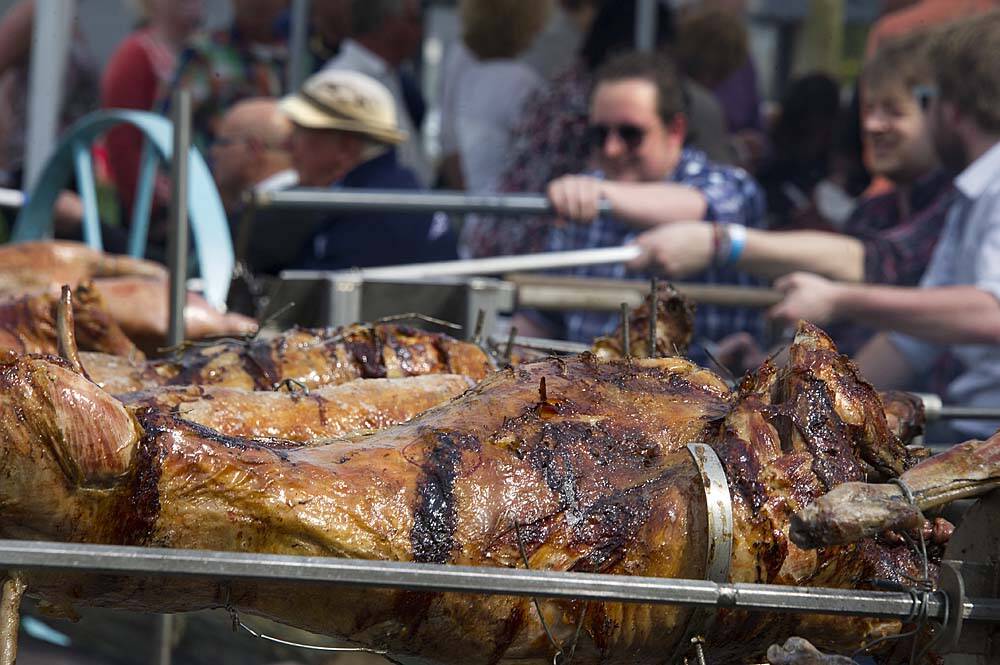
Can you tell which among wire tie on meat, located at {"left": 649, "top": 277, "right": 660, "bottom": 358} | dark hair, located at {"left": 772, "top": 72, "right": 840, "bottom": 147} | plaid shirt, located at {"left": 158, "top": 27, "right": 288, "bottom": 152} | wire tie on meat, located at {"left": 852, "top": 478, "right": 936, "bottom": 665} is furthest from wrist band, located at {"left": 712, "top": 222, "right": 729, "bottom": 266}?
wire tie on meat, located at {"left": 852, "top": 478, "right": 936, "bottom": 665}

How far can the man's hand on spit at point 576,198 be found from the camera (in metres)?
5.04

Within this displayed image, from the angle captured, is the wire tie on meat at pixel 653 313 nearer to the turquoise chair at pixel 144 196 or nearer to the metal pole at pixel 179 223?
the metal pole at pixel 179 223

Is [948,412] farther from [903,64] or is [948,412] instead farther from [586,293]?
[903,64]

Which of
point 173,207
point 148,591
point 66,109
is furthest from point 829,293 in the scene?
point 66,109

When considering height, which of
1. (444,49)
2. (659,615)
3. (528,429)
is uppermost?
(444,49)

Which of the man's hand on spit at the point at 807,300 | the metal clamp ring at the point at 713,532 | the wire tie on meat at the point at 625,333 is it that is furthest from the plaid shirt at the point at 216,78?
the metal clamp ring at the point at 713,532

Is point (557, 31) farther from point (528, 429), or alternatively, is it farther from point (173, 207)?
point (528, 429)

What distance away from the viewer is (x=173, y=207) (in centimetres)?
349

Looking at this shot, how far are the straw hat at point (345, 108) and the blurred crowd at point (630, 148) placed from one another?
14 millimetres

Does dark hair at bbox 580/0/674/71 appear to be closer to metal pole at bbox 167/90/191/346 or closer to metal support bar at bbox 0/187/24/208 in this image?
metal support bar at bbox 0/187/24/208

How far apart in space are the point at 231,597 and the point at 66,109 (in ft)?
23.3

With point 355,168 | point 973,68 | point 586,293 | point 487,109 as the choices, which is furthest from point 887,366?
point 487,109

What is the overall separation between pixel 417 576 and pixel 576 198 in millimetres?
3633

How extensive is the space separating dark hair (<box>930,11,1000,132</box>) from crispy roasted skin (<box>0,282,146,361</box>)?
11.5 feet
